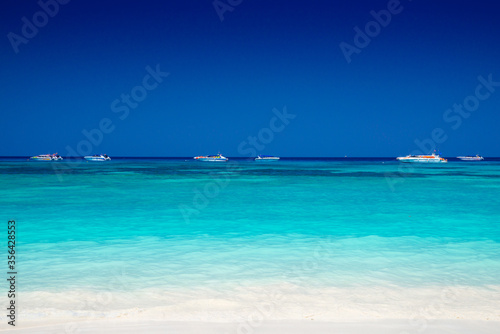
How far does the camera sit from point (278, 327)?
4723 mm

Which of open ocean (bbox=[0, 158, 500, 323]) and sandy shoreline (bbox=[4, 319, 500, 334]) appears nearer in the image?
sandy shoreline (bbox=[4, 319, 500, 334])

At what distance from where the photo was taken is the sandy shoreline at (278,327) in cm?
461

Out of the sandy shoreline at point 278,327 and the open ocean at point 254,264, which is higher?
the open ocean at point 254,264

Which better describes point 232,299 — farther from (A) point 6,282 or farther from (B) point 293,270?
(A) point 6,282

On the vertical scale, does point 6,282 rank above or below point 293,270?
below

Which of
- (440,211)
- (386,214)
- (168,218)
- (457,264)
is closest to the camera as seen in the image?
(457,264)

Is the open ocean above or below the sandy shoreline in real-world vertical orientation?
above

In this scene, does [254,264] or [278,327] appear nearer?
[278,327]

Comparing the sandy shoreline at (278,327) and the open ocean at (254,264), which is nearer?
the sandy shoreline at (278,327)

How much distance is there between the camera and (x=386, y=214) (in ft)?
53.3

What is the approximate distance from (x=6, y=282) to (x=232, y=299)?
155 inches

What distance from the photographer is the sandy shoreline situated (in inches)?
181

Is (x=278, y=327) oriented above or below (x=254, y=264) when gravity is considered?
below

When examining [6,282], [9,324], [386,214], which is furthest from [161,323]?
[386,214]
